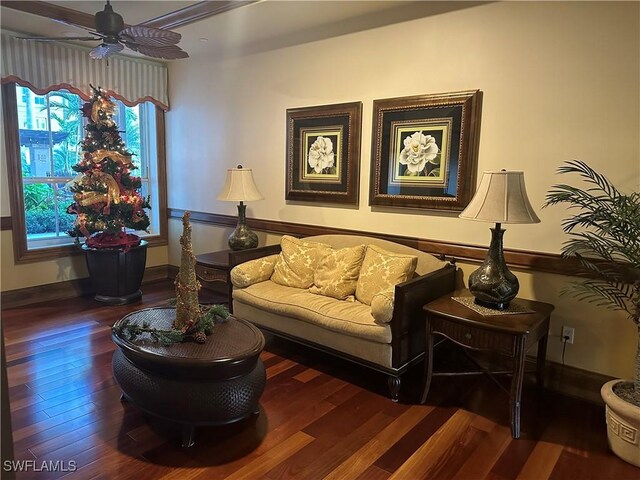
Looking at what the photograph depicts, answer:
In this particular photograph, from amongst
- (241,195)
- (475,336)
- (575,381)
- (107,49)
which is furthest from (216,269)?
(575,381)

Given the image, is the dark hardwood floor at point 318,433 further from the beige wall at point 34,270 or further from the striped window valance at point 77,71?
the striped window valance at point 77,71

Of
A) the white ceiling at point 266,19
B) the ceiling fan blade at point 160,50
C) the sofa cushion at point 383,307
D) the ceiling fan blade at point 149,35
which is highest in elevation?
the white ceiling at point 266,19

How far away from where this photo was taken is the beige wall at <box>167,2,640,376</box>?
2.61m

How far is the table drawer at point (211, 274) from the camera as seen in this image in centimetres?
379

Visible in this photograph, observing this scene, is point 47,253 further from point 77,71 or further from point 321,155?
point 321,155

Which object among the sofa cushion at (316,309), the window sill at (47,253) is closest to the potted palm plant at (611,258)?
the sofa cushion at (316,309)

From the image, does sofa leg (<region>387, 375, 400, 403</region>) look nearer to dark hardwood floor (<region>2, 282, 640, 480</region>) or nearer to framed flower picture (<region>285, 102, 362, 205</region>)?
dark hardwood floor (<region>2, 282, 640, 480</region>)

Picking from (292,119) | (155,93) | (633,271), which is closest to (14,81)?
(155,93)

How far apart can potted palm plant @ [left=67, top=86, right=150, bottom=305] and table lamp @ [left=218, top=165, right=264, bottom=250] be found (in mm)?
1056

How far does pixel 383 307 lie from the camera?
2.67 m

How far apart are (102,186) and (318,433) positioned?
3162 millimetres

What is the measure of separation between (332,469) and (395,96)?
8.55 feet

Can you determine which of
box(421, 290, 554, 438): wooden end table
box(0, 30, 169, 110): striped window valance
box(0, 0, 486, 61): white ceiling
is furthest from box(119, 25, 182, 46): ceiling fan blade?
box(421, 290, 554, 438): wooden end table

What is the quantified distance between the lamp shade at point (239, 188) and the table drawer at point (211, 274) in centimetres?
63
